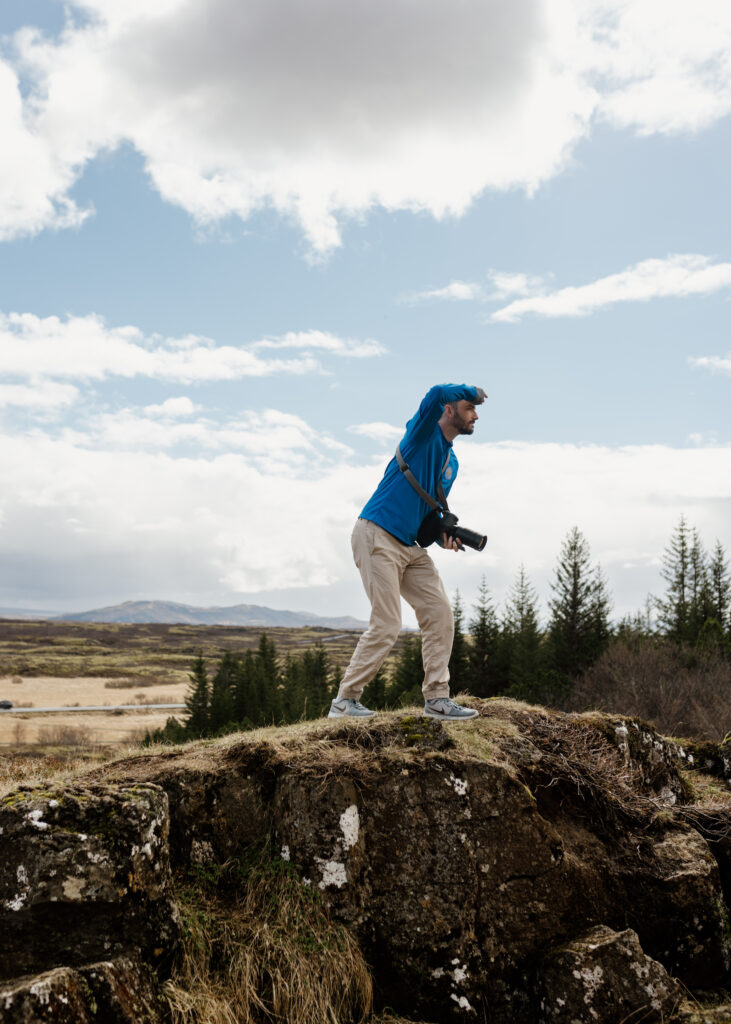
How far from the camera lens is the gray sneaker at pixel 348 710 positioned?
6926 mm

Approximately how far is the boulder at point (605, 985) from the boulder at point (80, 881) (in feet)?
8.75

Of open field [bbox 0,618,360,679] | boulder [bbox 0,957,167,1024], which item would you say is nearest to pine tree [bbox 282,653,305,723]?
boulder [bbox 0,957,167,1024]

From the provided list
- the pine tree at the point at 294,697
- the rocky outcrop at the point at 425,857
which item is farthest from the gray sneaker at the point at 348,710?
the pine tree at the point at 294,697

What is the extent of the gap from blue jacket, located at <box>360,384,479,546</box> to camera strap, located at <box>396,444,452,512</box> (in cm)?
4

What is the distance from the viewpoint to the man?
6.82 m

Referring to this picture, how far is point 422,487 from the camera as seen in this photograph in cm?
708

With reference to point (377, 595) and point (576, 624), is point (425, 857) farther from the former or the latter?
point (576, 624)

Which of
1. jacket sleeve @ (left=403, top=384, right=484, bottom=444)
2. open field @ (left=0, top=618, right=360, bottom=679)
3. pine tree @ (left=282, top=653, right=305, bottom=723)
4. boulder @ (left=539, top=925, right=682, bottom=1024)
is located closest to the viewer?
boulder @ (left=539, top=925, right=682, bottom=1024)

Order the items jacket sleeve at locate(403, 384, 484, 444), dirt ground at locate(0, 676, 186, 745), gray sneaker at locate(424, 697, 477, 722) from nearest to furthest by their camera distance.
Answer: jacket sleeve at locate(403, 384, 484, 444) < gray sneaker at locate(424, 697, 477, 722) < dirt ground at locate(0, 676, 186, 745)

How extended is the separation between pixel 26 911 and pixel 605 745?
5369 millimetres

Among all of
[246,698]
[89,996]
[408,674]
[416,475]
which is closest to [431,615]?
[416,475]

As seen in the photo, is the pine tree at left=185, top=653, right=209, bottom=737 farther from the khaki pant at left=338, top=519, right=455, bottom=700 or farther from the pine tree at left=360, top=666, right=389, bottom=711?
the khaki pant at left=338, top=519, right=455, bottom=700

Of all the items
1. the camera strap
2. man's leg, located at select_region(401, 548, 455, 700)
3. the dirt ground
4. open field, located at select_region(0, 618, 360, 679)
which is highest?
the camera strap

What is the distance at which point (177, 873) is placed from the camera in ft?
17.7
